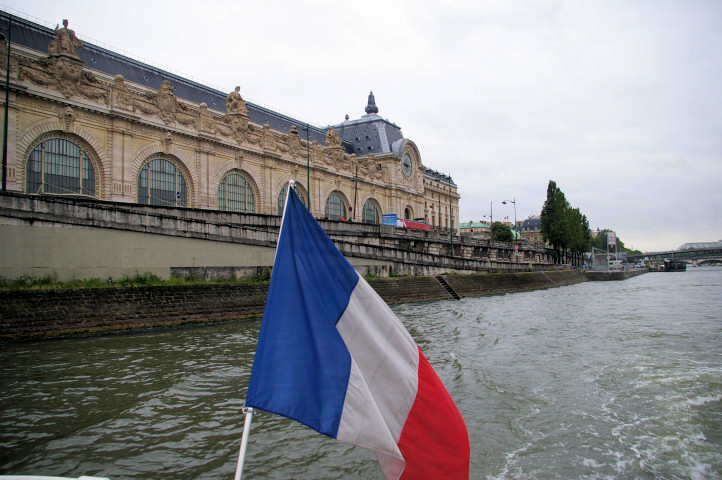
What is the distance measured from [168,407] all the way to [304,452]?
10.3 feet

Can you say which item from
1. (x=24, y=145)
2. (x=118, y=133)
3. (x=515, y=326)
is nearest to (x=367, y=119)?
(x=118, y=133)

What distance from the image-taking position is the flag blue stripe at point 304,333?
329 centimetres

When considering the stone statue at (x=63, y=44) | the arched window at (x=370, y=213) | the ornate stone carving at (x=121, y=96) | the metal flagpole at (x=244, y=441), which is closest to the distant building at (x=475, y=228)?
the arched window at (x=370, y=213)

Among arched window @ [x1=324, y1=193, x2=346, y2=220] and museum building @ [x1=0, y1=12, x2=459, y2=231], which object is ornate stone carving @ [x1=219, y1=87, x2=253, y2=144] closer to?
museum building @ [x1=0, y1=12, x2=459, y2=231]

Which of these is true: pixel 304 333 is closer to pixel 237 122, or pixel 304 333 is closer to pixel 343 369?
pixel 343 369

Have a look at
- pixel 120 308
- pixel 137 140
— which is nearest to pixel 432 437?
pixel 120 308

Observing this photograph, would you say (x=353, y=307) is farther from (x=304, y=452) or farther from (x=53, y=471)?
(x=53, y=471)

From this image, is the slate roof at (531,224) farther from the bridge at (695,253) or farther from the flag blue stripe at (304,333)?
the flag blue stripe at (304,333)

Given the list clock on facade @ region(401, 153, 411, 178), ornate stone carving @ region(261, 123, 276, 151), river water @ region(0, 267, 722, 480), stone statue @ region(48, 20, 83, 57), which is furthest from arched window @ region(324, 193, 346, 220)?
river water @ region(0, 267, 722, 480)

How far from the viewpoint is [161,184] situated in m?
38.8

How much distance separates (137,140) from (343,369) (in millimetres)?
37536

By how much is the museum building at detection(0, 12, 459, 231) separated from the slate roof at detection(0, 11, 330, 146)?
0.34 ft

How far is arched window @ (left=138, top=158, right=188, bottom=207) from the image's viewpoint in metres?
37.2

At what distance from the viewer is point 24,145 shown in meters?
29.9
